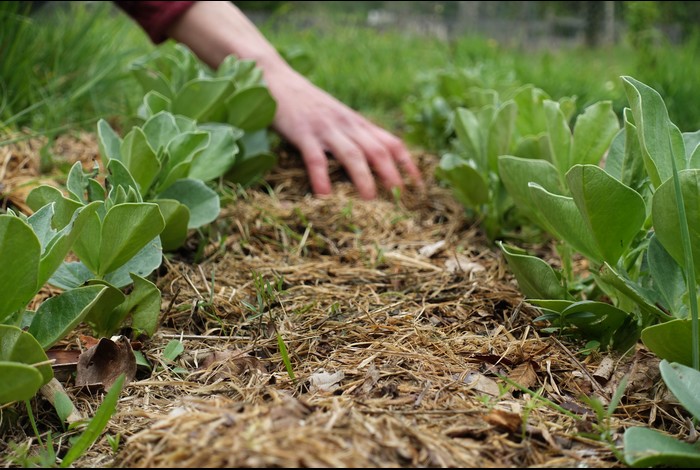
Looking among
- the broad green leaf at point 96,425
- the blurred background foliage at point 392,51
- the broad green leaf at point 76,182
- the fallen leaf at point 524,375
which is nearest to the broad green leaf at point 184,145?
the broad green leaf at point 76,182

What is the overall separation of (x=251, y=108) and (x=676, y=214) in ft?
3.77

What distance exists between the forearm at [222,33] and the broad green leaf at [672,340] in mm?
1509

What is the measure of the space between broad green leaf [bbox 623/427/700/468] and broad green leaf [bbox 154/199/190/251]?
0.80 meters

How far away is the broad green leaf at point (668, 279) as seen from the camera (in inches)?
39.6

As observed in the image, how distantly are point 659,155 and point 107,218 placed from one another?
0.82 m

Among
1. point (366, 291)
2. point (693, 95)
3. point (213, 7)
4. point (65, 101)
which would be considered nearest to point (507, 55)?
point (693, 95)

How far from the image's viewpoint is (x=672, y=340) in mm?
887

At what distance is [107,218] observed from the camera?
3.34ft

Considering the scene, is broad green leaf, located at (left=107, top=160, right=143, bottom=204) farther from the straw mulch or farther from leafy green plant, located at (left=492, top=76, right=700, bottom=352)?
leafy green plant, located at (left=492, top=76, right=700, bottom=352)

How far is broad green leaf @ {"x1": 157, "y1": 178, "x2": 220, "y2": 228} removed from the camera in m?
1.33

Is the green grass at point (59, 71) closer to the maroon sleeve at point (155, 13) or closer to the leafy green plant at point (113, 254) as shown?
the maroon sleeve at point (155, 13)

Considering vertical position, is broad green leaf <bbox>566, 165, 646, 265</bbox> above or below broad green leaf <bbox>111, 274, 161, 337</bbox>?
above

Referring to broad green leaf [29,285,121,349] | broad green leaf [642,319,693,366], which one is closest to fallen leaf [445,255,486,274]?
broad green leaf [642,319,693,366]

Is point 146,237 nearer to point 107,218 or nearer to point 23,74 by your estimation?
point 107,218
